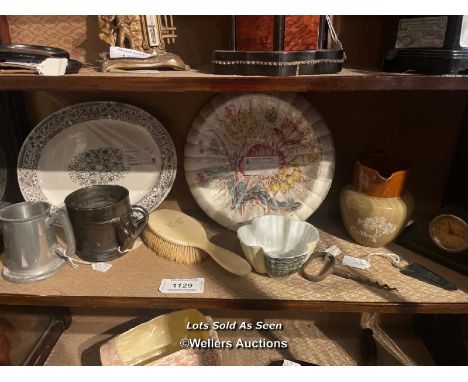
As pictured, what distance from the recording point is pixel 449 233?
0.71 m

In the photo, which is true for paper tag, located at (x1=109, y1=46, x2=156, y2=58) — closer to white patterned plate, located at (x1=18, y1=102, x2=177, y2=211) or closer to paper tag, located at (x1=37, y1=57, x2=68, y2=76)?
paper tag, located at (x1=37, y1=57, x2=68, y2=76)

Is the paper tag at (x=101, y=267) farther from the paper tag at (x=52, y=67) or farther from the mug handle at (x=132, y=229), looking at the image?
the paper tag at (x=52, y=67)

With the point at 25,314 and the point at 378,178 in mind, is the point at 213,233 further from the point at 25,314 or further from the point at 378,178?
the point at 25,314

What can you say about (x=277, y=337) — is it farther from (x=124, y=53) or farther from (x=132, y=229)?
(x=124, y=53)

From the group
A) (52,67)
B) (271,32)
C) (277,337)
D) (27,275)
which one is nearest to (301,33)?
(271,32)

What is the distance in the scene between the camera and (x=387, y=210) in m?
0.71

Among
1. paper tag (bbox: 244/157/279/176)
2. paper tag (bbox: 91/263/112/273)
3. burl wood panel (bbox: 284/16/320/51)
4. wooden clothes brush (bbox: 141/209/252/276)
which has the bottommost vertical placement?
paper tag (bbox: 91/263/112/273)

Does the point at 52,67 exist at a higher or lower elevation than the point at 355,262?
higher

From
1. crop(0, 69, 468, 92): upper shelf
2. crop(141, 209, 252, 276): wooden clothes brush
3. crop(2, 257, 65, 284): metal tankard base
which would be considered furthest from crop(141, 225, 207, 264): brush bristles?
→ crop(0, 69, 468, 92): upper shelf

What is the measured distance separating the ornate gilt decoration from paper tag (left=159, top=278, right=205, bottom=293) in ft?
1.34

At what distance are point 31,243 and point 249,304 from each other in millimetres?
441

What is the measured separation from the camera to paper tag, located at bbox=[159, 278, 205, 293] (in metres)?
0.67

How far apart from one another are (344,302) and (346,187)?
254 millimetres
